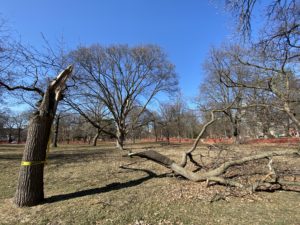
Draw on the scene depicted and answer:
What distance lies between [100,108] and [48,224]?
2393cm

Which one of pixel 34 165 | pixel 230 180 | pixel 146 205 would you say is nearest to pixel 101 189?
pixel 146 205

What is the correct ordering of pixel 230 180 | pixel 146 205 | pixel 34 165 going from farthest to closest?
pixel 230 180 → pixel 34 165 → pixel 146 205

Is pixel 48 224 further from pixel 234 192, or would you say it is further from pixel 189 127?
pixel 189 127

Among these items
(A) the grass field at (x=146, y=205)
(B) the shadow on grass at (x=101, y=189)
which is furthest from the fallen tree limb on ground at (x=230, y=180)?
(B) the shadow on grass at (x=101, y=189)

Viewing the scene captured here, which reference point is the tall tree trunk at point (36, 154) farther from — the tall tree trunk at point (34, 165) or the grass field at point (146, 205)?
the grass field at point (146, 205)

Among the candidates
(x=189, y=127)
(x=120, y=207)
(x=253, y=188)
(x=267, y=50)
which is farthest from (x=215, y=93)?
(x=189, y=127)

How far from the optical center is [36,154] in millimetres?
4684

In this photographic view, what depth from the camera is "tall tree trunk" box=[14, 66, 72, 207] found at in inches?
176

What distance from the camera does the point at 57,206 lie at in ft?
14.5

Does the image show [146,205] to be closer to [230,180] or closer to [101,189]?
[101,189]

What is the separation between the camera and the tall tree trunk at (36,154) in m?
4.46

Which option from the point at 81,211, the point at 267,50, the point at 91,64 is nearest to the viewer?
the point at 81,211

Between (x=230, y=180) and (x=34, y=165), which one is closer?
(x=34, y=165)

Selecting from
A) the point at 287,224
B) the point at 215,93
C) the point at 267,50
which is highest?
the point at 215,93
